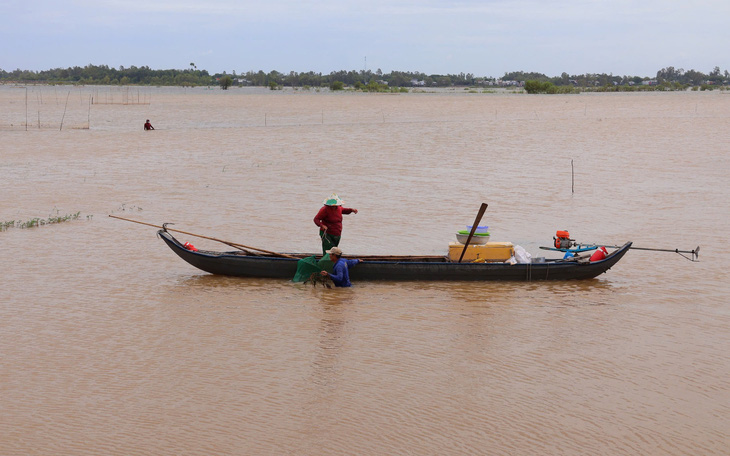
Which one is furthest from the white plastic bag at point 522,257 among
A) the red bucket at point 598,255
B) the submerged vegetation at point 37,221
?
the submerged vegetation at point 37,221

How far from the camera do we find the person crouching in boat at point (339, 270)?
10.2m

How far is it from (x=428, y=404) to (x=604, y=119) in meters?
35.6

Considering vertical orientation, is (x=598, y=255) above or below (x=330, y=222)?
below

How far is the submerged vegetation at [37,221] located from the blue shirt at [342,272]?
267 inches

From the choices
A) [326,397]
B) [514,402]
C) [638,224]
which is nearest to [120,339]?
[326,397]

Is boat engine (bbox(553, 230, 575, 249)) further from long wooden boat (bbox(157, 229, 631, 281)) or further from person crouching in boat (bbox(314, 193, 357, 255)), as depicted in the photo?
person crouching in boat (bbox(314, 193, 357, 255))

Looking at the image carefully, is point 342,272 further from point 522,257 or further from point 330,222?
point 522,257

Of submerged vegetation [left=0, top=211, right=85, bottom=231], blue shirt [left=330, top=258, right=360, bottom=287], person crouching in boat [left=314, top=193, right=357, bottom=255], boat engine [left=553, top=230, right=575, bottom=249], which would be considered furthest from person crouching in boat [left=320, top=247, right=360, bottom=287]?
submerged vegetation [left=0, top=211, right=85, bottom=231]

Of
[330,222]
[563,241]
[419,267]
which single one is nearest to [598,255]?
[563,241]

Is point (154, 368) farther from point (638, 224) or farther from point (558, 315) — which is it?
point (638, 224)

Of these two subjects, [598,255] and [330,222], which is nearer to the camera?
[598,255]

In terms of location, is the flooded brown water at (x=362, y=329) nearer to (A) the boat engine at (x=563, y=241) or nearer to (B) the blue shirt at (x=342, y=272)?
(B) the blue shirt at (x=342, y=272)

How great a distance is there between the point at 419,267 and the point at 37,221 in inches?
307

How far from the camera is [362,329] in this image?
8828 mm
